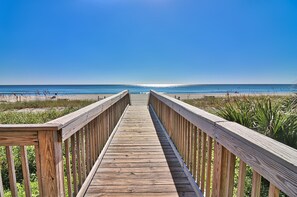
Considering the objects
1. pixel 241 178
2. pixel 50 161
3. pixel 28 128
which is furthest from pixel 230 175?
pixel 28 128

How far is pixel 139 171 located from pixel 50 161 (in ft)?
4.95

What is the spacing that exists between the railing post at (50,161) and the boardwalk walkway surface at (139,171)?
79 centimetres

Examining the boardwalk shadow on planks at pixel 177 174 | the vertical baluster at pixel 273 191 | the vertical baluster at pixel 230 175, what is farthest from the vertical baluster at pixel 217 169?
the boardwalk shadow on planks at pixel 177 174

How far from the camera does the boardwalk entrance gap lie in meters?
0.85

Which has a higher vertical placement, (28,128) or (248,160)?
(28,128)

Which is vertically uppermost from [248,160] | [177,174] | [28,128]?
[28,128]

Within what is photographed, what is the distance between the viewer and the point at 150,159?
2930 millimetres

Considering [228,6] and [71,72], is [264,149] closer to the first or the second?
[228,6]

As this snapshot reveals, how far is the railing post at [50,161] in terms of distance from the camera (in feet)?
4.06

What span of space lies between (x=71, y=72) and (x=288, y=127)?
189 ft

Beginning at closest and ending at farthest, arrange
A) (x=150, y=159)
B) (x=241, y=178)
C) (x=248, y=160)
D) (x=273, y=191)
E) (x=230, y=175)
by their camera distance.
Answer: (x=273, y=191)
(x=248, y=160)
(x=241, y=178)
(x=230, y=175)
(x=150, y=159)

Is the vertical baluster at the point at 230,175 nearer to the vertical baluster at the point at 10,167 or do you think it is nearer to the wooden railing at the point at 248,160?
the wooden railing at the point at 248,160

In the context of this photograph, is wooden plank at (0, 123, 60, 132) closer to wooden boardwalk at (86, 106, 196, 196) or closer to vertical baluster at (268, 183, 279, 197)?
wooden boardwalk at (86, 106, 196, 196)

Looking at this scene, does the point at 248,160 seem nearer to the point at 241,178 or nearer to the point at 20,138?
the point at 241,178
